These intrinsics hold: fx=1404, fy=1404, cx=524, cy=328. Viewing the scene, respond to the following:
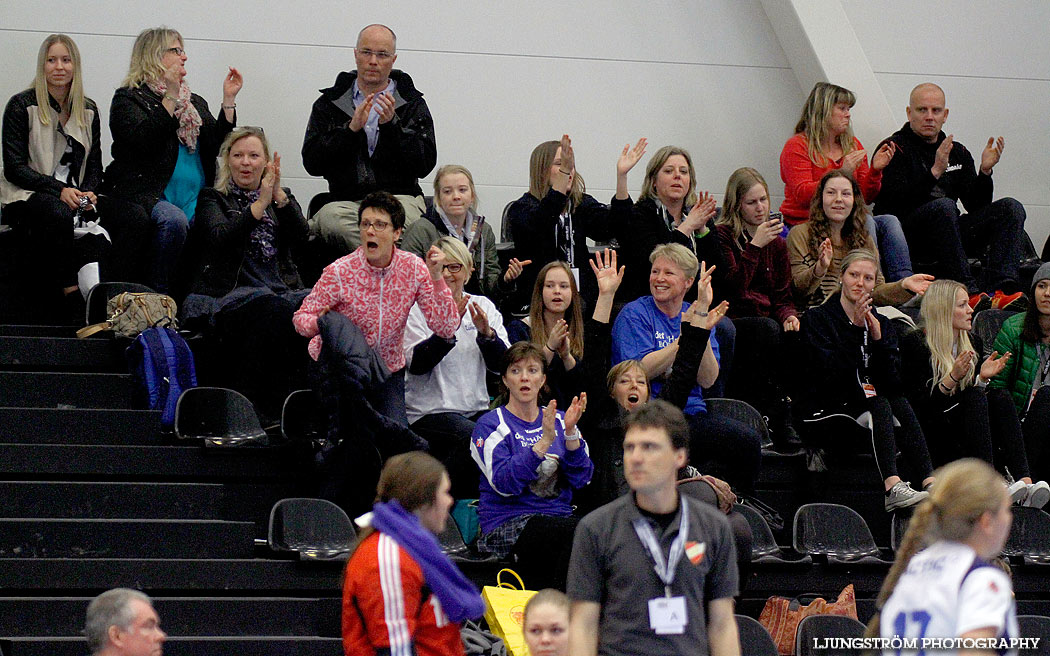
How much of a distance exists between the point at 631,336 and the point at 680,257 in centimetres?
43

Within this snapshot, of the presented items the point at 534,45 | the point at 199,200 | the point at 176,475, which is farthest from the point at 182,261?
the point at 534,45

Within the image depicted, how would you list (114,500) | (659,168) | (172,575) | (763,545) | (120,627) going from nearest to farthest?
(120,627), (172,575), (114,500), (763,545), (659,168)

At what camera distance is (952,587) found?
11.2 ft

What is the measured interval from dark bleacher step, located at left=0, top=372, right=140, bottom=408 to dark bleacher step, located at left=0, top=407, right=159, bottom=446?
0.16 metres

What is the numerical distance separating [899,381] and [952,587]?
345cm

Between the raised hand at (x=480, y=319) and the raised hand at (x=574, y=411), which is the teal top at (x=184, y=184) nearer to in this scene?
the raised hand at (x=480, y=319)

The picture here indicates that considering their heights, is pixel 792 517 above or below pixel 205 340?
below

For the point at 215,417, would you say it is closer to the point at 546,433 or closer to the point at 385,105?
the point at 546,433

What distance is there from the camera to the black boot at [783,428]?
6.71m

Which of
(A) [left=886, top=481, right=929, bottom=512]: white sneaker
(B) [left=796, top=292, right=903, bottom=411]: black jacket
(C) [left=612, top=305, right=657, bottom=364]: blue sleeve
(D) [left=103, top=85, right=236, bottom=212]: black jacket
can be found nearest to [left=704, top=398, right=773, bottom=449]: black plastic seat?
(B) [left=796, top=292, right=903, bottom=411]: black jacket

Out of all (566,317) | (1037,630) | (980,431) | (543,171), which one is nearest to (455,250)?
(566,317)

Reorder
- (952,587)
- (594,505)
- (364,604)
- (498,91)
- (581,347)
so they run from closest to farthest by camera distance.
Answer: (952,587)
(364,604)
(594,505)
(581,347)
(498,91)

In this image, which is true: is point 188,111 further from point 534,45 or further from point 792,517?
point 792,517

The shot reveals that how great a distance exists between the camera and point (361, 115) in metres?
7.18
